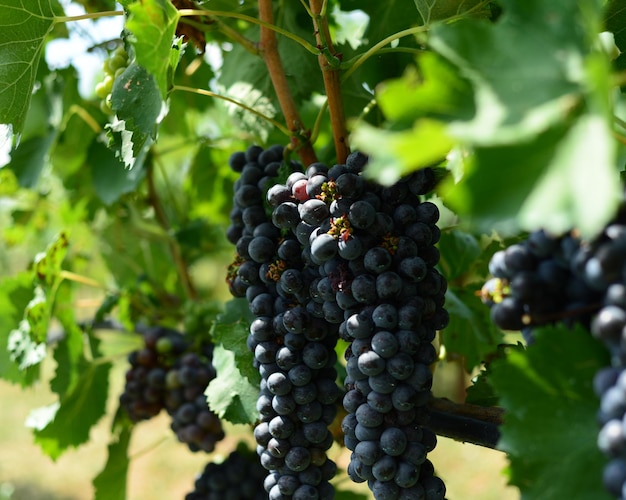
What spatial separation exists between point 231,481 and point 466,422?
61 centimetres

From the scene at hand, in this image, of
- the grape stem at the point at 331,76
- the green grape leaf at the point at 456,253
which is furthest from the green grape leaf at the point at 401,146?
the green grape leaf at the point at 456,253

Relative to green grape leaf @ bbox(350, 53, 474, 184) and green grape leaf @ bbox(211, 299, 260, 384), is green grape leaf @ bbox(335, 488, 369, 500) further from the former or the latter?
green grape leaf @ bbox(350, 53, 474, 184)

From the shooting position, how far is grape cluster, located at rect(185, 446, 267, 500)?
127 cm

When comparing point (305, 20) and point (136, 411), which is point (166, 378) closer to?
point (136, 411)

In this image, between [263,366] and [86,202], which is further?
[86,202]

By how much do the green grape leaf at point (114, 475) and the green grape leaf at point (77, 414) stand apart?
7cm

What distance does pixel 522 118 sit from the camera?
18.6 inches

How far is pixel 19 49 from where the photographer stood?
979 mm

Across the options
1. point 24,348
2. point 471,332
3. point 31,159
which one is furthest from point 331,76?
point 31,159

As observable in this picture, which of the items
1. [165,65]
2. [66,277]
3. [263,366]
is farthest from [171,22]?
[66,277]

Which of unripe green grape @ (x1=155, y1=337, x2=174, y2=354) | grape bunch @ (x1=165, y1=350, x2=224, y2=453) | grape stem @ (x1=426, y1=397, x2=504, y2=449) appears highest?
unripe green grape @ (x1=155, y1=337, x2=174, y2=354)

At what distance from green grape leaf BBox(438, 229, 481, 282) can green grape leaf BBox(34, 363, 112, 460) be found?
0.77 meters

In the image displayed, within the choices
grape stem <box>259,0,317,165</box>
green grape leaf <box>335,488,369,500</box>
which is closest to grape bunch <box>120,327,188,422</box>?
green grape leaf <box>335,488,369,500</box>

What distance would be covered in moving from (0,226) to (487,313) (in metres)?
2.41
